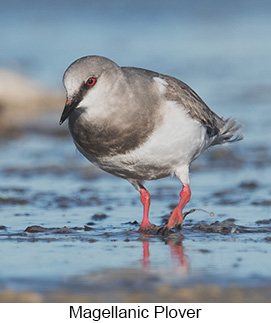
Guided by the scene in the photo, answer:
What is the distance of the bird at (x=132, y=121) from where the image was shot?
616cm

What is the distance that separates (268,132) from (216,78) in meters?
7.56

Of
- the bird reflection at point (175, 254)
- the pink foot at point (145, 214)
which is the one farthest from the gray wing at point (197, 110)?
the bird reflection at point (175, 254)

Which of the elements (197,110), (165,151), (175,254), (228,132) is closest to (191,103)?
(197,110)

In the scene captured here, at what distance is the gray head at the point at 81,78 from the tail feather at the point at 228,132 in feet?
5.96

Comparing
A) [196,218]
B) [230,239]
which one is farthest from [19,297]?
[196,218]

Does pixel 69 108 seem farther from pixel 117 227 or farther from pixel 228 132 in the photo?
pixel 228 132

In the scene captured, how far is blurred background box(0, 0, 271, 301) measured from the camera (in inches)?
208

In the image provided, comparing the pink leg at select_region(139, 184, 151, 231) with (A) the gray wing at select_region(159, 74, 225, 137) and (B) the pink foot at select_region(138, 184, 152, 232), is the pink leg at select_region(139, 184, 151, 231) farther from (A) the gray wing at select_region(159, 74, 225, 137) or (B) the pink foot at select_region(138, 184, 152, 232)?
(A) the gray wing at select_region(159, 74, 225, 137)

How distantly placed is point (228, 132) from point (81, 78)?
2.24 m

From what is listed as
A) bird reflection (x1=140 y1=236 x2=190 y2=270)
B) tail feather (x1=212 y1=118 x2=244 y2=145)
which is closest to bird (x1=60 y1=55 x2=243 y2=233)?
bird reflection (x1=140 y1=236 x2=190 y2=270)

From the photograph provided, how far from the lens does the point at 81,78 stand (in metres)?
6.05

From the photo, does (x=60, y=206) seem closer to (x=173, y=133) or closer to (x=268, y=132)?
(x=173, y=133)

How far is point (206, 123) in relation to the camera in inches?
284

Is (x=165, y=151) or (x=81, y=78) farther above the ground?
(x=81, y=78)
